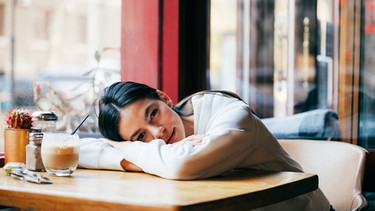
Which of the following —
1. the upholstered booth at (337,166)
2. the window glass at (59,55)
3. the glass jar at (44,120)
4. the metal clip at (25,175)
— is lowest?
the upholstered booth at (337,166)

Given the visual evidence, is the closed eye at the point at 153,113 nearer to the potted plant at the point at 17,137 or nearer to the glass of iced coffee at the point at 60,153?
the glass of iced coffee at the point at 60,153

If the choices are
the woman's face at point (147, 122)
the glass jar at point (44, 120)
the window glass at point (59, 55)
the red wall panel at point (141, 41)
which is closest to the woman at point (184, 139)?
the woman's face at point (147, 122)

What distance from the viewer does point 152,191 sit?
5.17 ft

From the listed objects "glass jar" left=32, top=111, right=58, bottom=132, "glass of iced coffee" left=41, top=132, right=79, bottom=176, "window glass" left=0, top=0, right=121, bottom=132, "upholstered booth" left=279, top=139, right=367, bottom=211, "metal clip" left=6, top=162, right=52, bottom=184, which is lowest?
"upholstered booth" left=279, top=139, right=367, bottom=211

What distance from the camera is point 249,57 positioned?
129 inches

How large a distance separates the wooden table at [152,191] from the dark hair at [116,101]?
0.27 m

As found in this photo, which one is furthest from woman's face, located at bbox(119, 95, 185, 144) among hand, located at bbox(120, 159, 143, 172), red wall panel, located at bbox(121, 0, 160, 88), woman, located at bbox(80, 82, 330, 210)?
red wall panel, located at bbox(121, 0, 160, 88)

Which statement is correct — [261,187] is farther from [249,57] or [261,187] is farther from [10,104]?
[249,57]

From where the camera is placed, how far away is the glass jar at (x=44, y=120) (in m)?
2.13

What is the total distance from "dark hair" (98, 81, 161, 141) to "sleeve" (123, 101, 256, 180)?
0.78ft

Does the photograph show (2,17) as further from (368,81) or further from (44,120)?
Result: (368,81)

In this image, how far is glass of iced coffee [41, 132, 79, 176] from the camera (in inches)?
75.2

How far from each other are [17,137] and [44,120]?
13 cm

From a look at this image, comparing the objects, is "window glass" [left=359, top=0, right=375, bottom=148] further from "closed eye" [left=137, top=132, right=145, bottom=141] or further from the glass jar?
the glass jar
